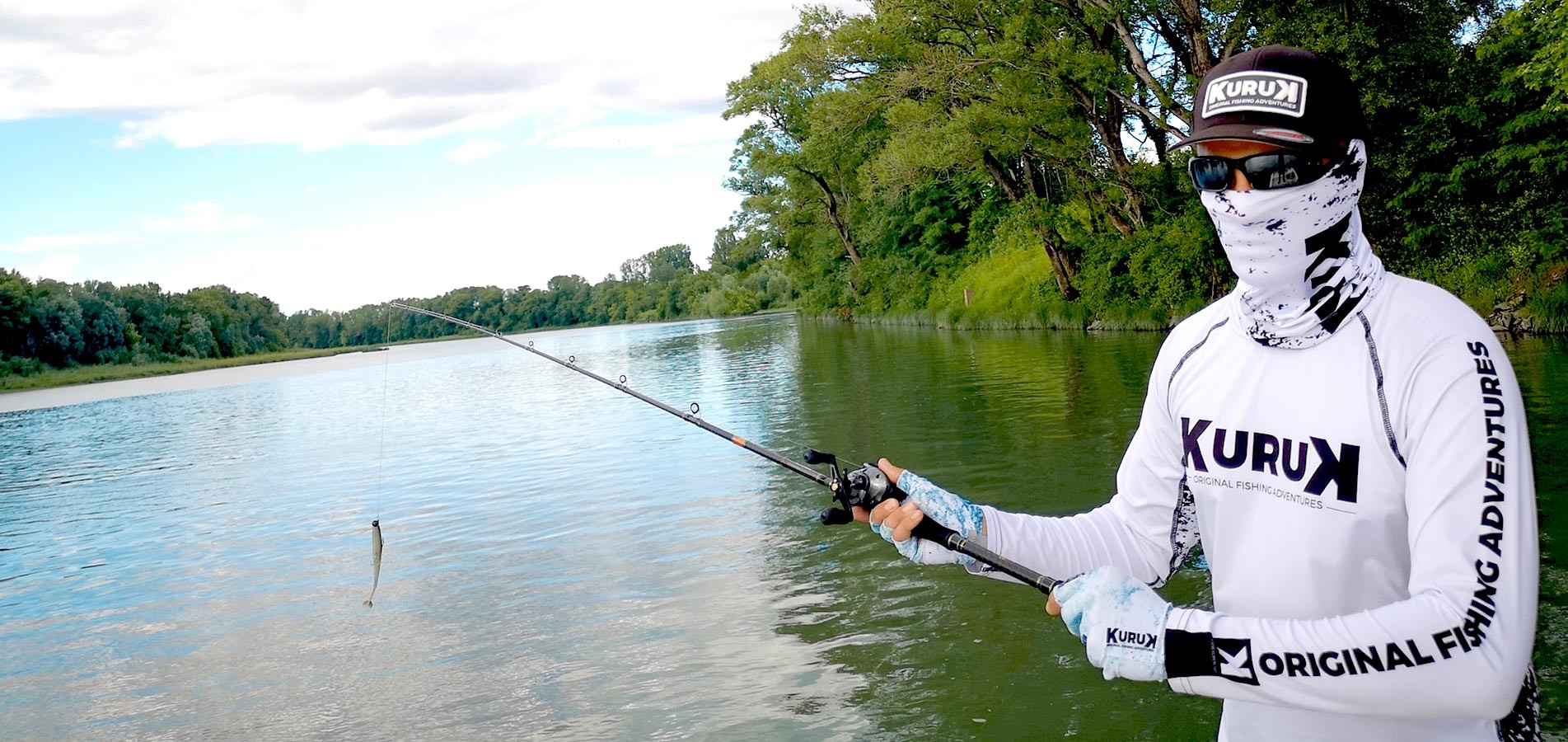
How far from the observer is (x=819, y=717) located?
581 cm

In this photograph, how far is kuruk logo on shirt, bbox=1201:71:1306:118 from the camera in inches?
74.8

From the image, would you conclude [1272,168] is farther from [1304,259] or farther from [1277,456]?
[1277,456]

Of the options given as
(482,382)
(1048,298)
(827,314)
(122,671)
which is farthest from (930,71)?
(827,314)

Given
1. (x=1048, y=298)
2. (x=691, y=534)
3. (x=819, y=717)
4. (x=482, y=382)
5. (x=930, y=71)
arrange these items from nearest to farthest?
1. (x=819, y=717)
2. (x=691, y=534)
3. (x=930, y=71)
4. (x=1048, y=298)
5. (x=482, y=382)

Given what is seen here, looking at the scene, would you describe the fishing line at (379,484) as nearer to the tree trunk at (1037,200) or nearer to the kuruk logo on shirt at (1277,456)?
the kuruk logo on shirt at (1277,456)

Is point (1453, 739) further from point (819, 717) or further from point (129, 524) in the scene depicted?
point (129, 524)

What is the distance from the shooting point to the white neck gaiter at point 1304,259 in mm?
1900

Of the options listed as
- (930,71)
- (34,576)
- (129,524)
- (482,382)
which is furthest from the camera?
(482,382)

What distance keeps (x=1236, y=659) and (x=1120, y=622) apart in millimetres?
197

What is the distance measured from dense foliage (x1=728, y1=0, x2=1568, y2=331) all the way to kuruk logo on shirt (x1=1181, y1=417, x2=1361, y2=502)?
328 inches

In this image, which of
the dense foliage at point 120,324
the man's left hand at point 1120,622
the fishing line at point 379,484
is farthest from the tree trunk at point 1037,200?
the dense foliage at point 120,324

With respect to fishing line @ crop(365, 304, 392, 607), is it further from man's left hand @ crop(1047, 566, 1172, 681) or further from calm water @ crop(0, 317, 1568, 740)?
man's left hand @ crop(1047, 566, 1172, 681)

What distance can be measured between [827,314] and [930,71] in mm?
36308

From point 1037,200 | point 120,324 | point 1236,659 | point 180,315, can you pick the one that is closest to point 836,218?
point 1037,200
